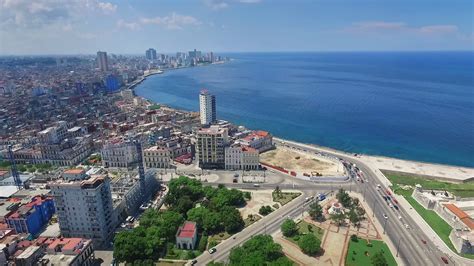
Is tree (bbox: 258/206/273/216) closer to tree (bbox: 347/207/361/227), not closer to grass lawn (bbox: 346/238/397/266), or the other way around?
tree (bbox: 347/207/361/227)

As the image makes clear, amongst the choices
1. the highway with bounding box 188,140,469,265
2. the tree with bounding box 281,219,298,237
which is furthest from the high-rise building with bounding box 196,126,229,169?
the tree with bounding box 281,219,298,237

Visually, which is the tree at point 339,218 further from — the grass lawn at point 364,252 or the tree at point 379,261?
the tree at point 379,261

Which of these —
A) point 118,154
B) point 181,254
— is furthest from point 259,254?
point 118,154

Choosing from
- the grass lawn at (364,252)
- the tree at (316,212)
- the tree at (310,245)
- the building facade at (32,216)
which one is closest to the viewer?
the grass lawn at (364,252)

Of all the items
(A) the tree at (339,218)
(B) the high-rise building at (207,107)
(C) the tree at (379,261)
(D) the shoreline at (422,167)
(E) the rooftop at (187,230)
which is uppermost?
(B) the high-rise building at (207,107)

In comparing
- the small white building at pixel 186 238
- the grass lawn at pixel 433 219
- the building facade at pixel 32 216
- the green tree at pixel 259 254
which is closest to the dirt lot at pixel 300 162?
the grass lawn at pixel 433 219

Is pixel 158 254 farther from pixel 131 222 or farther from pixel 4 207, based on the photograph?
pixel 4 207

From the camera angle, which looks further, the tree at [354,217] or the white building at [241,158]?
the white building at [241,158]

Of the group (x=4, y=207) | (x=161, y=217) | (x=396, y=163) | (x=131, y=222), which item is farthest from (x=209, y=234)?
(x=396, y=163)
